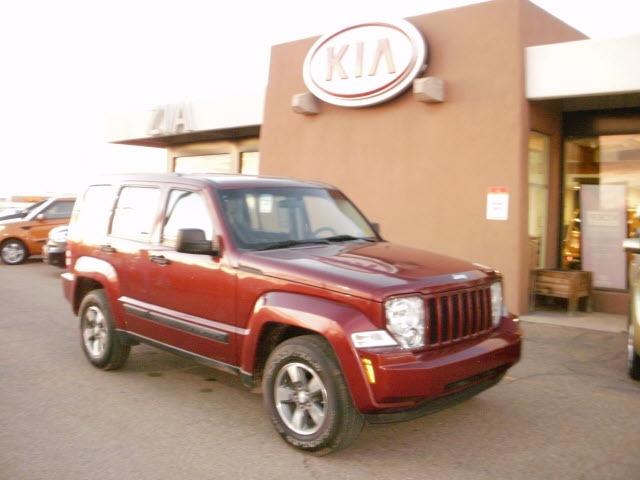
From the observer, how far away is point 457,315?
427 centimetres

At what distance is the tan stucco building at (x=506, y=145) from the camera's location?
10.0m

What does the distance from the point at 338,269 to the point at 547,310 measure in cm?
735

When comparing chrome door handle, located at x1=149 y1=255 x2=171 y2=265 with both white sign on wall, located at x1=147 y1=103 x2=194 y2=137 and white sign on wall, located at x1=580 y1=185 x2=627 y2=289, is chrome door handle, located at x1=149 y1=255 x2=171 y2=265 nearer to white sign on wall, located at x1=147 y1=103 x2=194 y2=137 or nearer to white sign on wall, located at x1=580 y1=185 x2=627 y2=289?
white sign on wall, located at x1=580 y1=185 x2=627 y2=289

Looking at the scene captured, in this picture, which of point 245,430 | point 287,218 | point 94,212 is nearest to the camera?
point 245,430

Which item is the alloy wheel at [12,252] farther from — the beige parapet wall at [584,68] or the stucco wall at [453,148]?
the beige parapet wall at [584,68]

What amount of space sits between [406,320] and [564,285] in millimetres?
6917

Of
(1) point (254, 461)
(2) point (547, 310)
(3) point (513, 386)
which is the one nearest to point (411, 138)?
(2) point (547, 310)

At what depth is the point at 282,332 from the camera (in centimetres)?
454

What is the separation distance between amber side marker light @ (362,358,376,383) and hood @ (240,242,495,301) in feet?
1.25

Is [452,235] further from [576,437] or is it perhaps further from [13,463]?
[13,463]

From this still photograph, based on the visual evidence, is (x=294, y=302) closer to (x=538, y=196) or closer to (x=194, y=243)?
(x=194, y=243)

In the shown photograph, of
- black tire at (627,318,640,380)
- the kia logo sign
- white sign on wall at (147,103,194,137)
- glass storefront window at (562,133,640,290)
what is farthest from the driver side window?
white sign on wall at (147,103,194,137)

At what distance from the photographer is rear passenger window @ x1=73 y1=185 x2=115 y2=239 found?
629 centimetres

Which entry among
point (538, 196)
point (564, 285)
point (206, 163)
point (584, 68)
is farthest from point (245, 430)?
point (206, 163)
